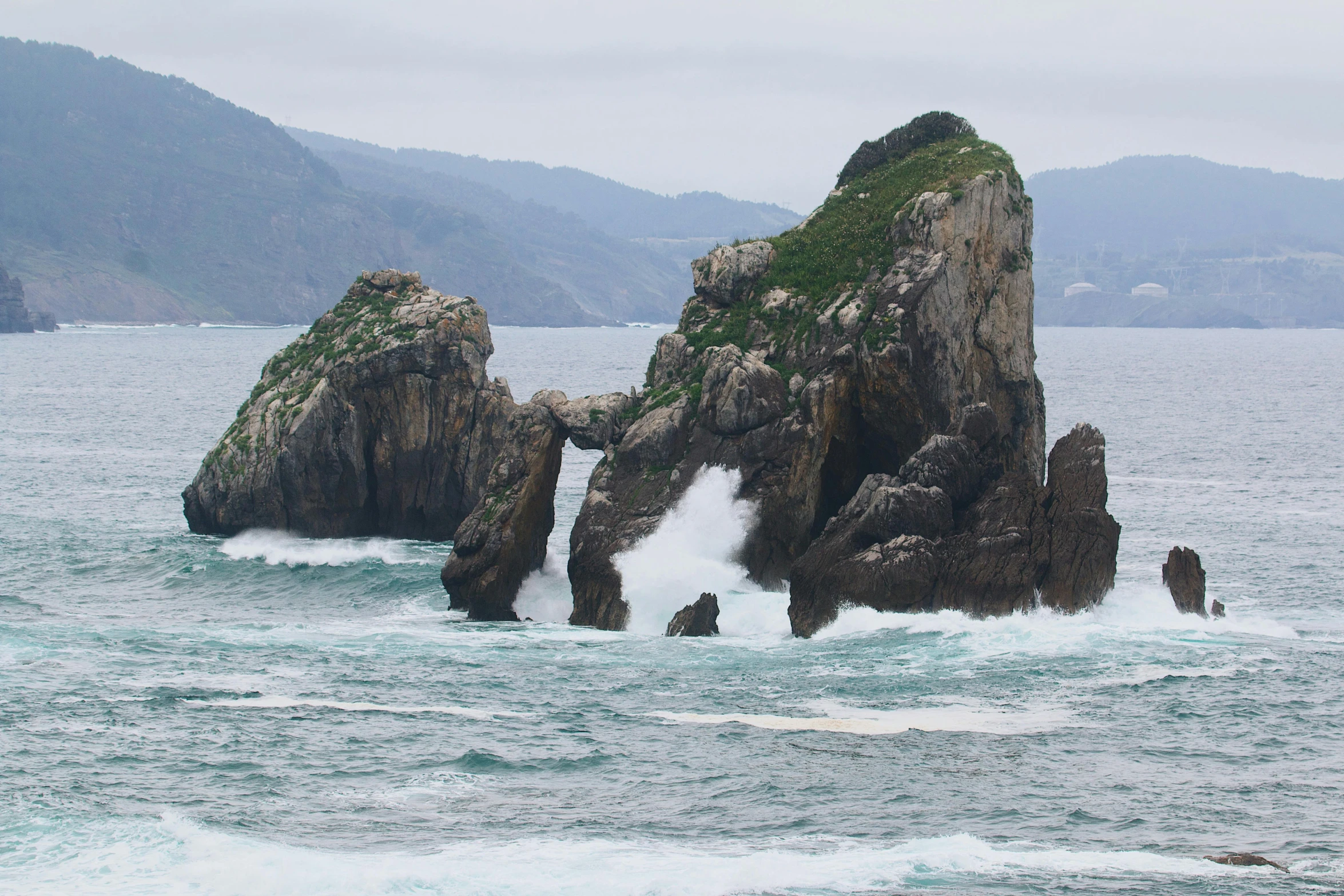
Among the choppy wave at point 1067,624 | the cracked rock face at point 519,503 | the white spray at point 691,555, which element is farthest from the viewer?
the cracked rock face at point 519,503

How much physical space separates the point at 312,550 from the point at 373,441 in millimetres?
4886

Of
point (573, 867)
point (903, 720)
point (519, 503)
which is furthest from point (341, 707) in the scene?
point (519, 503)

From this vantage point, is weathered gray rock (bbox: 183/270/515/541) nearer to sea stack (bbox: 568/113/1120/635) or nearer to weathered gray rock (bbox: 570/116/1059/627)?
weathered gray rock (bbox: 570/116/1059/627)

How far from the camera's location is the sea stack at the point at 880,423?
1518 inches

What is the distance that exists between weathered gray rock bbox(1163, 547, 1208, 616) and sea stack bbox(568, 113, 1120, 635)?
2.02 meters

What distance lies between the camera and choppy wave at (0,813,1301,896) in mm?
21125

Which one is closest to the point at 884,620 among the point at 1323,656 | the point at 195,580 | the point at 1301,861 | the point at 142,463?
the point at 1323,656

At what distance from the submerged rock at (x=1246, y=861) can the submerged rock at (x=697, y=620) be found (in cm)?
1846

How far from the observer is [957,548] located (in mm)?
38625

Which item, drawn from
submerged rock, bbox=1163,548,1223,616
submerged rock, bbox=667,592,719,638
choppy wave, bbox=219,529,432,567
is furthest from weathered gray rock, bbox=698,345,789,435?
choppy wave, bbox=219,529,432,567

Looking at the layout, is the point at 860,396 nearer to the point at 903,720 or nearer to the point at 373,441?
the point at 903,720

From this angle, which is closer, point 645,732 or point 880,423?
point 645,732

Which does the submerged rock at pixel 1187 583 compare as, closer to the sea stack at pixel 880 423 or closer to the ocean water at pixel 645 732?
the ocean water at pixel 645 732

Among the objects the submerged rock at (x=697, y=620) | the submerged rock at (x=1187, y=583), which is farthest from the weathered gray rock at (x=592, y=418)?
the submerged rock at (x=1187, y=583)
